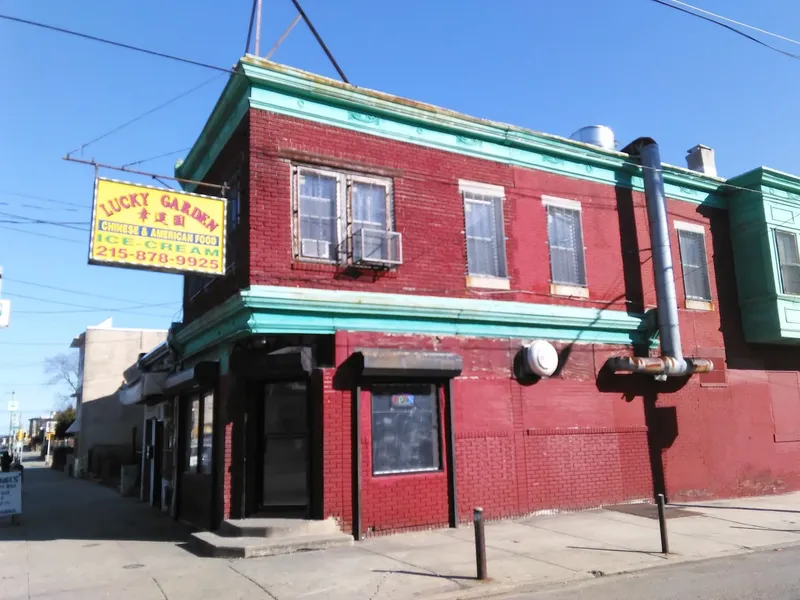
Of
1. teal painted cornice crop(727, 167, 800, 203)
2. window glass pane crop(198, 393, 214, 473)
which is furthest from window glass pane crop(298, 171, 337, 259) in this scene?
teal painted cornice crop(727, 167, 800, 203)

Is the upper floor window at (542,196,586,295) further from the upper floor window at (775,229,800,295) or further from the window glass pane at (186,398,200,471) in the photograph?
the window glass pane at (186,398,200,471)

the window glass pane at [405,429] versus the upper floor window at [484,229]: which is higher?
the upper floor window at [484,229]

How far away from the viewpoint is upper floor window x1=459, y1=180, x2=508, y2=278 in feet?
42.3

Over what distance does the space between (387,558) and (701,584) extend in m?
3.97

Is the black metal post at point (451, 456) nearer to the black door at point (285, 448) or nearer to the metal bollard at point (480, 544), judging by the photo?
the black door at point (285, 448)

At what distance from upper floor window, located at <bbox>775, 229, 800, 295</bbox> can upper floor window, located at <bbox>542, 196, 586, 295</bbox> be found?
5.45m

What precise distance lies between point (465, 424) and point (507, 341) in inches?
74.9

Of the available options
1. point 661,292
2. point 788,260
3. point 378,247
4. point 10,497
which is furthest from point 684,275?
point 10,497

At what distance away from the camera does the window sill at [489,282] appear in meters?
12.6

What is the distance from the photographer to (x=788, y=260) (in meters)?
16.0

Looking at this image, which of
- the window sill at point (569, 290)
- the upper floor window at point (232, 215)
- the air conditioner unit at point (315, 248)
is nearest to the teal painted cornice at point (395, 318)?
the window sill at point (569, 290)

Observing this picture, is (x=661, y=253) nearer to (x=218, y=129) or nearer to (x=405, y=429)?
(x=405, y=429)

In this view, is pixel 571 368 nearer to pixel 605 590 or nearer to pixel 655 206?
pixel 655 206

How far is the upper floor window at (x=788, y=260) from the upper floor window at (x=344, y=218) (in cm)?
1002
